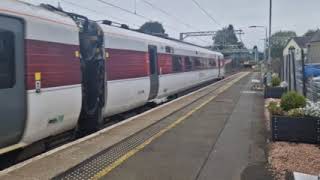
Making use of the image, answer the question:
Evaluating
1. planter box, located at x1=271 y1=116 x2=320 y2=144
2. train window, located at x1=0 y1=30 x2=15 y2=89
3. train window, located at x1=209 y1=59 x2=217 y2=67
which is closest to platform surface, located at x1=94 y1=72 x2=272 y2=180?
planter box, located at x1=271 y1=116 x2=320 y2=144

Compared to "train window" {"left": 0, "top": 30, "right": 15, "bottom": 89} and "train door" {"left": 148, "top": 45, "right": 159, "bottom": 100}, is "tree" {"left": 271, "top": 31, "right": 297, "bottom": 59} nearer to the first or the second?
"train door" {"left": 148, "top": 45, "right": 159, "bottom": 100}

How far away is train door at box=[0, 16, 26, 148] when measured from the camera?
21.9ft

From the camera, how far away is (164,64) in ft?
59.7

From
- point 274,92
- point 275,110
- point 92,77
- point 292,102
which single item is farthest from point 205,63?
point 275,110

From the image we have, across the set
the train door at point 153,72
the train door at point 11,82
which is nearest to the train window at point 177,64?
the train door at point 153,72

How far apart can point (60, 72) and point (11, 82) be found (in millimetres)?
1705

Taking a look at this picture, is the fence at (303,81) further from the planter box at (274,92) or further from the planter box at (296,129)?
the planter box at (274,92)

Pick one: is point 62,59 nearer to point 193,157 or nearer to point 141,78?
point 193,157

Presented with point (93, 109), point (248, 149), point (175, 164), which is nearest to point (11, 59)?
point (175, 164)

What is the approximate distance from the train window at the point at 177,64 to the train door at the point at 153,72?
3324 mm

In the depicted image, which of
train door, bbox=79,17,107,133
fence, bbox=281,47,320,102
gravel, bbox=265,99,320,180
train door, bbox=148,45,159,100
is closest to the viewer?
gravel, bbox=265,99,320,180

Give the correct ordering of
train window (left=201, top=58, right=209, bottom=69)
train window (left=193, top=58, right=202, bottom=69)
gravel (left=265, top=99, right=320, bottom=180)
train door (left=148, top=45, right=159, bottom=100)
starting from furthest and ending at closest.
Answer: train window (left=201, top=58, right=209, bottom=69), train window (left=193, top=58, right=202, bottom=69), train door (left=148, top=45, right=159, bottom=100), gravel (left=265, top=99, right=320, bottom=180)

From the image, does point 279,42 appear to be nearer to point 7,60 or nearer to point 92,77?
point 92,77

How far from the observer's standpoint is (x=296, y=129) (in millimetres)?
8570
